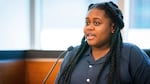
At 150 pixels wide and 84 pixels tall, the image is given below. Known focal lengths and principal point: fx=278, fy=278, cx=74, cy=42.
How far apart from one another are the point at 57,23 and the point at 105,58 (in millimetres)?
1202

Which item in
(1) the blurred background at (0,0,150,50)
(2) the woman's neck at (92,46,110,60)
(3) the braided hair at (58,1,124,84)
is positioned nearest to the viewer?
(3) the braided hair at (58,1,124,84)

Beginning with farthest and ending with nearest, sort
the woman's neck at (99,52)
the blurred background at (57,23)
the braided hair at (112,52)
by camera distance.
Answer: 1. the blurred background at (57,23)
2. the woman's neck at (99,52)
3. the braided hair at (112,52)

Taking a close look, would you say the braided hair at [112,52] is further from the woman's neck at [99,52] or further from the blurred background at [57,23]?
the blurred background at [57,23]

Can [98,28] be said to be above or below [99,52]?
above

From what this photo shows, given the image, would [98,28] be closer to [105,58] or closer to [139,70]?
[105,58]

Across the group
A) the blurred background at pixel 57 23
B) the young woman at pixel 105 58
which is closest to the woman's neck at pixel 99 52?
the young woman at pixel 105 58

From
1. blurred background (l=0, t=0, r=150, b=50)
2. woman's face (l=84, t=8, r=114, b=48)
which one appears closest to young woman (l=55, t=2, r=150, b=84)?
woman's face (l=84, t=8, r=114, b=48)

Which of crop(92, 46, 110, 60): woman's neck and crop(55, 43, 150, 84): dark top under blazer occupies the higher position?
crop(92, 46, 110, 60): woman's neck

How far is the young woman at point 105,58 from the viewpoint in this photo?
180cm

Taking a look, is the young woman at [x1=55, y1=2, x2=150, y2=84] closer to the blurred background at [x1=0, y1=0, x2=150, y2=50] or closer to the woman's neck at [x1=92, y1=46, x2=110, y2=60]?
the woman's neck at [x1=92, y1=46, x2=110, y2=60]

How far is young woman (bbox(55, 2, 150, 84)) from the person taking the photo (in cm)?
180

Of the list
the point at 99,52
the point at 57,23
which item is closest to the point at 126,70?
the point at 99,52

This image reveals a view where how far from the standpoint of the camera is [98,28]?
1.85 meters

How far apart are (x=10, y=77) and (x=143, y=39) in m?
1.32
